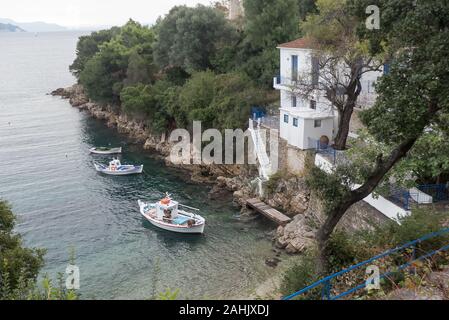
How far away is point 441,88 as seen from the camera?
10008 mm

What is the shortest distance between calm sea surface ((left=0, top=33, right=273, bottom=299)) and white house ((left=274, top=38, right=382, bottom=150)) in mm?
6223

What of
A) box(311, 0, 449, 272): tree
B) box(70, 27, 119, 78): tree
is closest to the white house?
box(311, 0, 449, 272): tree

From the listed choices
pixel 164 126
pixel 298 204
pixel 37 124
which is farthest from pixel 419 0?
pixel 37 124

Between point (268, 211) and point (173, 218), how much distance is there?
244 inches

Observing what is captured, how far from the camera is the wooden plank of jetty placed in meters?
27.4

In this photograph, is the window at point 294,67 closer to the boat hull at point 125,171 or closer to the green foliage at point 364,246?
the boat hull at point 125,171

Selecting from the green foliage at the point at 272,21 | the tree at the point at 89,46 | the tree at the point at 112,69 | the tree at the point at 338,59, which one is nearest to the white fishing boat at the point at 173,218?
the tree at the point at 338,59

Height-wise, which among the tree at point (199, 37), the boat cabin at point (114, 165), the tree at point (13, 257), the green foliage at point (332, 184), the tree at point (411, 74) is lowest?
the boat cabin at point (114, 165)

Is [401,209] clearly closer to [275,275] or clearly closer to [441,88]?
[275,275]

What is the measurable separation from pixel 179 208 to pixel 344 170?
66.9 ft

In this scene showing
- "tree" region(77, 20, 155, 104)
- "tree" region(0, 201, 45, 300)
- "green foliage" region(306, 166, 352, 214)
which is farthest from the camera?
"tree" region(77, 20, 155, 104)

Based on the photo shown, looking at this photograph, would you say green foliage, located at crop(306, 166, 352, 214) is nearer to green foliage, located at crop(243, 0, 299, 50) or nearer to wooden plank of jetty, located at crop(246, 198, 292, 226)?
wooden plank of jetty, located at crop(246, 198, 292, 226)

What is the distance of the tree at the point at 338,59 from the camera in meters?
23.7

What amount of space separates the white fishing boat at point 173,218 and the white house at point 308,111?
317 inches
